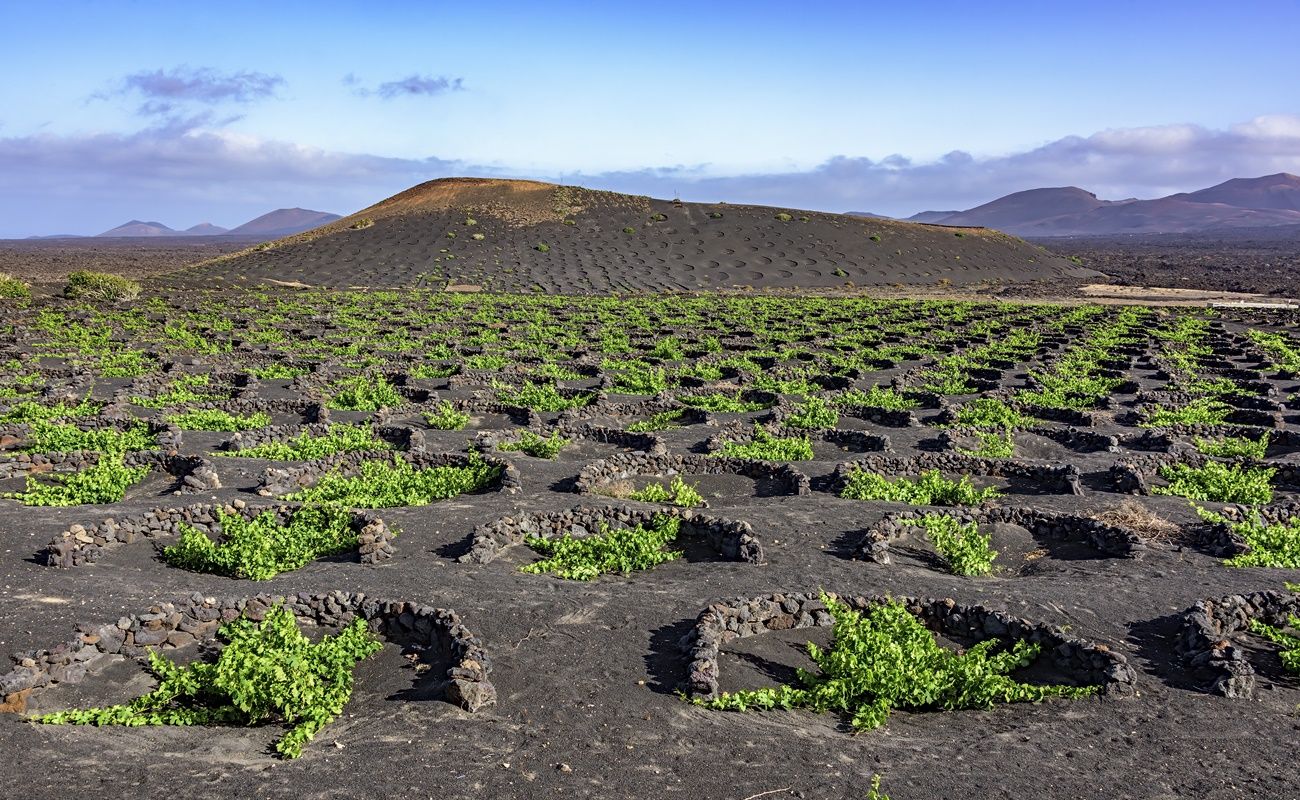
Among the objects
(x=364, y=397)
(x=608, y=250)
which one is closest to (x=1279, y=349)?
(x=364, y=397)

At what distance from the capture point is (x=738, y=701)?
336 inches

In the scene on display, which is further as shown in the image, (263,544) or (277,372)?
(277,372)

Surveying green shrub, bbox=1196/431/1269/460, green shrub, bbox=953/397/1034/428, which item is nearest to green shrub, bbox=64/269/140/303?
green shrub, bbox=953/397/1034/428

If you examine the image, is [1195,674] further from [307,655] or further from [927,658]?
[307,655]

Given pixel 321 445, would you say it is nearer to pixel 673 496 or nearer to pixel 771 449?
pixel 673 496

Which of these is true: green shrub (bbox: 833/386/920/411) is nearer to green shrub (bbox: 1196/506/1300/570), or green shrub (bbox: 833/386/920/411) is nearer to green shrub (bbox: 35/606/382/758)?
green shrub (bbox: 1196/506/1300/570)

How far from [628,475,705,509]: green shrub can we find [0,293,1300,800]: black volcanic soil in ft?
8.84

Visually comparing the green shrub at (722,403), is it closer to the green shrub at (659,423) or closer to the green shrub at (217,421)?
the green shrub at (659,423)

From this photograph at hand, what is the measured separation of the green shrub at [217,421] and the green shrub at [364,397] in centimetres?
212

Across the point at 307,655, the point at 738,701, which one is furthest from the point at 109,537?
the point at 738,701

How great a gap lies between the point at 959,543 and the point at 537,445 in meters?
8.78

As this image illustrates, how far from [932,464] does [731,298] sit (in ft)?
146

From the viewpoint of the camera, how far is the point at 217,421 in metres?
20.1

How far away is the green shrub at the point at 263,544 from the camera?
1173 centimetres
